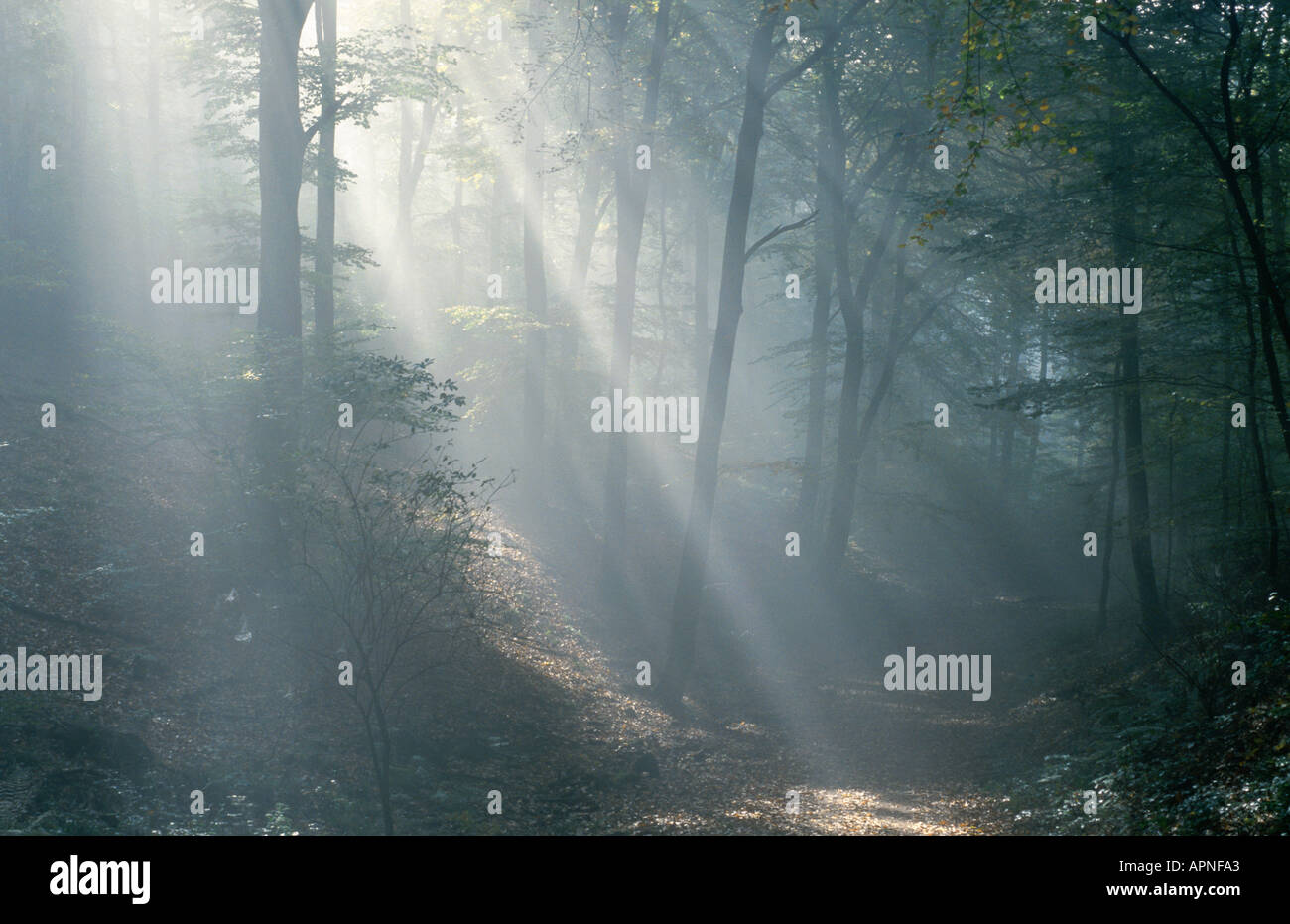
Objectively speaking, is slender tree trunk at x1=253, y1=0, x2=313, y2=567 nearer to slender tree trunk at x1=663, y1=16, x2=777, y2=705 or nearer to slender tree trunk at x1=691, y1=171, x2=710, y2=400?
slender tree trunk at x1=663, y1=16, x2=777, y2=705

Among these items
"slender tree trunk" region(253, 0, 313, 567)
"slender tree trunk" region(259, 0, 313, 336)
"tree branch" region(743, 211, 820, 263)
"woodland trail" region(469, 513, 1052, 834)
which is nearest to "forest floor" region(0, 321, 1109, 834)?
"woodland trail" region(469, 513, 1052, 834)

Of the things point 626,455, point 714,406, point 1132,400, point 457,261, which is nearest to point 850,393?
point 626,455

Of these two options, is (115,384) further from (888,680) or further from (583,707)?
(888,680)

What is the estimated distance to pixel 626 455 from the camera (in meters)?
17.3

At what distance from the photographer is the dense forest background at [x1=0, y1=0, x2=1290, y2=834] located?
8500 mm

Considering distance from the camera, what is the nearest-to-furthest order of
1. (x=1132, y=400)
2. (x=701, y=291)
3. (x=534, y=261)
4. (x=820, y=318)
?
(x=1132, y=400) → (x=534, y=261) → (x=820, y=318) → (x=701, y=291)

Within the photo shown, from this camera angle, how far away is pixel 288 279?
11.9 metres

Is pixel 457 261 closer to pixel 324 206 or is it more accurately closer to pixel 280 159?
pixel 324 206

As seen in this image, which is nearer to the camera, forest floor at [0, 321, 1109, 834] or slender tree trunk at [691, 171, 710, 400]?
forest floor at [0, 321, 1109, 834]

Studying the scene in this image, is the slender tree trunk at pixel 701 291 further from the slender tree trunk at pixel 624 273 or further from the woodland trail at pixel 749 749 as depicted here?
the woodland trail at pixel 749 749

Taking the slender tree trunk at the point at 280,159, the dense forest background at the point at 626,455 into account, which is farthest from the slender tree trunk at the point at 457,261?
the slender tree trunk at the point at 280,159

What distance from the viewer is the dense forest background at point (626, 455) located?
8.50 m

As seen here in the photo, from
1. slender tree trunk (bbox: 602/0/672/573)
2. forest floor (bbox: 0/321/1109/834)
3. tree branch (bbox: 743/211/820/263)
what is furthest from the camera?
slender tree trunk (bbox: 602/0/672/573)

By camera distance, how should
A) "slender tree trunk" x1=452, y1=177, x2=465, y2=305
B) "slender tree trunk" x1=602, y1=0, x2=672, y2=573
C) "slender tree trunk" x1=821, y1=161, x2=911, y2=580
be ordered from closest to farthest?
1. "slender tree trunk" x1=602, y1=0, x2=672, y2=573
2. "slender tree trunk" x1=821, y1=161, x2=911, y2=580
3. "slender tree trunk" x1=452, y1=177, x2=465, y2=305
